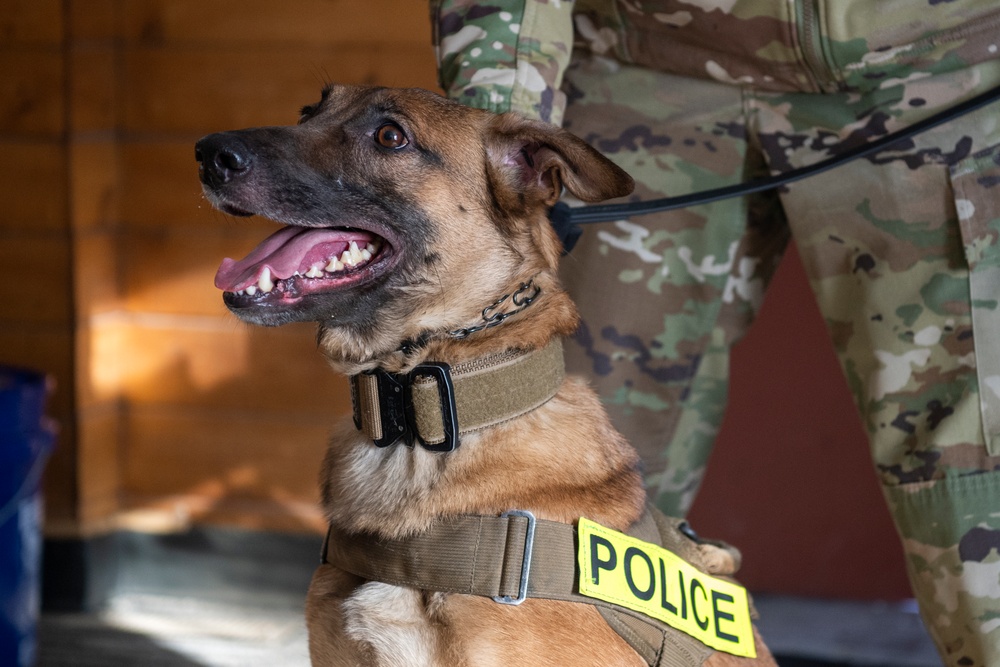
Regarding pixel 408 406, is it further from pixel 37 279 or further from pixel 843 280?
pixel 37 279

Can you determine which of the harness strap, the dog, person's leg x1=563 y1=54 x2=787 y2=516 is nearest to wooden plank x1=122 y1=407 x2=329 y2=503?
person's leg x1=563 y1=54 x2=787 y2=516

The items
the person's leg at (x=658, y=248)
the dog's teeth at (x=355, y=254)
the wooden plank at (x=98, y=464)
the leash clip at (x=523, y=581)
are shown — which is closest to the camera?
the leash clip at (x=523, y=581)

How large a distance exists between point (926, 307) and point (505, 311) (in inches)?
28.7

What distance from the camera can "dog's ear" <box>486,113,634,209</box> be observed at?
1.58 m

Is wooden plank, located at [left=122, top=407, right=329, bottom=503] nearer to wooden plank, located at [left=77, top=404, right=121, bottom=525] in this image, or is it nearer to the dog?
wooden plank, located at [left=77, top=404, right=121, bottom=525]

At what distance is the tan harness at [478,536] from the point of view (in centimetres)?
146

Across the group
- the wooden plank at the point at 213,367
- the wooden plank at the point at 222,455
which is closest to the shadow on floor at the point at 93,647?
the wooden plank at the point at 222,455

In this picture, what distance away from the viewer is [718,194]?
191 cm

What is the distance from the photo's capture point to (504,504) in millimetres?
1528

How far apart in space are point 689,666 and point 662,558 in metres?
0.16

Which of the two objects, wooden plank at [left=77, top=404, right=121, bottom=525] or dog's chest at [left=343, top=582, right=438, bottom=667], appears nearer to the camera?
dog's chest at [left=343, top=582, right=438, bottom=667]

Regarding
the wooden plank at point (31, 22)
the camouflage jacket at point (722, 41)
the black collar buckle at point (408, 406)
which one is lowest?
the black collar buckle at point (408, 406)

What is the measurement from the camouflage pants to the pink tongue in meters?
0.57

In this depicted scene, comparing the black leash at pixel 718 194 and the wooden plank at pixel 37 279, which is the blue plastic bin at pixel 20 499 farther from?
the black leash at pixel 718 194
